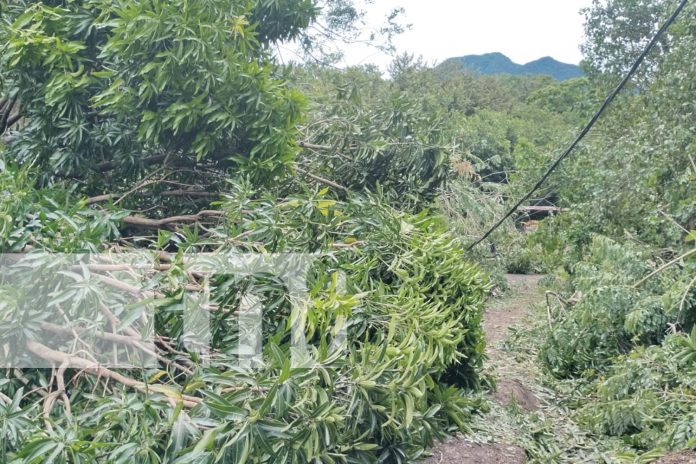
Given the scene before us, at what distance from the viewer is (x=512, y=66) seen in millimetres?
37781

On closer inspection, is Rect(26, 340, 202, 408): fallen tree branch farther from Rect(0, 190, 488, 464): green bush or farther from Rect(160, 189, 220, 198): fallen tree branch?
Rect(160, 189, 220, 198): fallen tree branch

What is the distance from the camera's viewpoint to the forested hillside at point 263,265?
227 cm

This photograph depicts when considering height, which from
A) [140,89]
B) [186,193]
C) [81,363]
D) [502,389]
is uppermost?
[140,89]

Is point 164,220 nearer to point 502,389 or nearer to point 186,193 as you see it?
point 186,193

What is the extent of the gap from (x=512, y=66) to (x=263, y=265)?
37.6 meters

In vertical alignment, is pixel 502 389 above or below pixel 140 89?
below

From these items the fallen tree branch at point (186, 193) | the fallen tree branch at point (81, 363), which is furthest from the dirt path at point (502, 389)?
the fallen tree branch at point (186, 193)

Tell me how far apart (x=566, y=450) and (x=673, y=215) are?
2560mm

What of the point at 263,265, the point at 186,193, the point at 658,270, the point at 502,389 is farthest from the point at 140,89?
the point at 658,270

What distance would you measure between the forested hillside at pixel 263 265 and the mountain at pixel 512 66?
71.1 feet

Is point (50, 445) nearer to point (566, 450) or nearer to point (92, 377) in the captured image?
point (92, 377)

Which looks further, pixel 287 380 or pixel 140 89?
pixel 140 89

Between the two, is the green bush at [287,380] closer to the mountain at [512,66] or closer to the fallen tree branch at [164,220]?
the fallen tree branch at [164,220]

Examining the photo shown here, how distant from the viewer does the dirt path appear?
3.85 m
